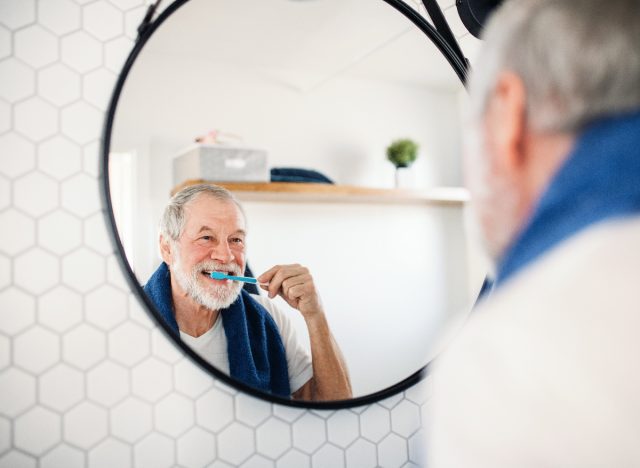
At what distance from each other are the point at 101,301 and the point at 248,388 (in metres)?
0.26

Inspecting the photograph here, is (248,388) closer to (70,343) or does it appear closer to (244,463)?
(244,463)

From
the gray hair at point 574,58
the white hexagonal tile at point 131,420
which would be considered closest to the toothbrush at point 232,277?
the white hexagonal tile at point 131,420

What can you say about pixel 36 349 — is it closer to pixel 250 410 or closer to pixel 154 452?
pixel 154 452

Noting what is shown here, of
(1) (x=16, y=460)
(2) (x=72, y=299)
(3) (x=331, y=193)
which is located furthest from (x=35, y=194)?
(3) (x=331, y=193)

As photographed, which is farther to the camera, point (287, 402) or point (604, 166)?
point (287, 402)

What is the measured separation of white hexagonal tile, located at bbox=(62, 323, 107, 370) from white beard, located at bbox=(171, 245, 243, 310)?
0.46 ft

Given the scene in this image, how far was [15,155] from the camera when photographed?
81 cm

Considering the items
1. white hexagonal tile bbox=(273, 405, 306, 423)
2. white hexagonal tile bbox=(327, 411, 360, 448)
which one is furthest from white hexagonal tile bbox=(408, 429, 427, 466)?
white hexagonal tile bbox=(273, 405, 306, 423)

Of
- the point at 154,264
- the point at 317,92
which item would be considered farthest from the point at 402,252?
the point at 154,264

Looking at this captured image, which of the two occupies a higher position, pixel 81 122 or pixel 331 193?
pixel 81 122

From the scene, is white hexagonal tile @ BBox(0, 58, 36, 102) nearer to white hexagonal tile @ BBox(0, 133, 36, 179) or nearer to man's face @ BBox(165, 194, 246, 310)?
white hexagonal tile @ BBox(0, 133, 36, 179)

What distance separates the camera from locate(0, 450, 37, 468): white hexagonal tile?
792mm

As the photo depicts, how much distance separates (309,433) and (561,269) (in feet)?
2.15

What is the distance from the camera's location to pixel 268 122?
0.98m
